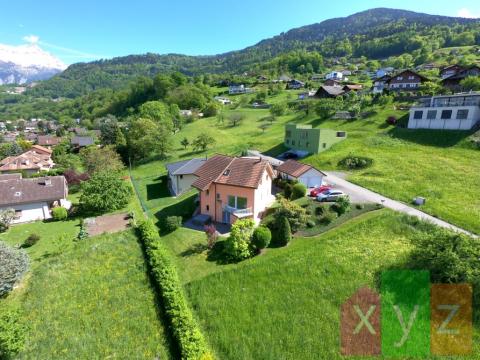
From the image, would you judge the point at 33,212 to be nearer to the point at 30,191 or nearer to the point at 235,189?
the point at 30,191

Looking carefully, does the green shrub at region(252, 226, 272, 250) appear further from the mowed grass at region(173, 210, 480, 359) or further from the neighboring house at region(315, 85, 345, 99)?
the neighboring house at region(315, 85, 345, 99)

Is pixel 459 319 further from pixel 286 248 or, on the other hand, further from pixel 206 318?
pixel 206 318

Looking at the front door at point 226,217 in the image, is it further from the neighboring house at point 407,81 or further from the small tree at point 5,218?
the neighboring house at point 407,81

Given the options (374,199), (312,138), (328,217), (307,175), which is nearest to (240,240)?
(328,217)

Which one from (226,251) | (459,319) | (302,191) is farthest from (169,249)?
(459,319)

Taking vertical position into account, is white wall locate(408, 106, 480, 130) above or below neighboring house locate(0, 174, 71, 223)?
above

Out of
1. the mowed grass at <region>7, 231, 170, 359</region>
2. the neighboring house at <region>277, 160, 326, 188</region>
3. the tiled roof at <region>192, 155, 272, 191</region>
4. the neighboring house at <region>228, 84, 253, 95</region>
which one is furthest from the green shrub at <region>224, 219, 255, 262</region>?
the neighboring house at <region>228, 84, 253, 95</region>
